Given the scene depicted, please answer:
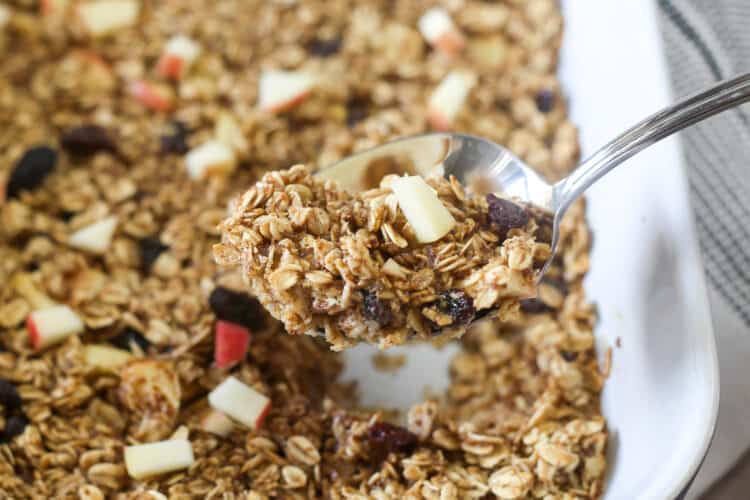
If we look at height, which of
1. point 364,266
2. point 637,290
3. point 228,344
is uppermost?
point 364,266

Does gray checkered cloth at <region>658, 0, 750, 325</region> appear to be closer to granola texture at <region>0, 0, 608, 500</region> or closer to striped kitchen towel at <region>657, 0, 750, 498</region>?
striped kitchen towel at <region>657, 0, 750, 498</region>

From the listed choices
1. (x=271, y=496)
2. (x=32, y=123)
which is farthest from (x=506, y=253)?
(x=32, y=123)

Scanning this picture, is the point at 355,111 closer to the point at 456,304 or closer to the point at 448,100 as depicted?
the point at 448,100

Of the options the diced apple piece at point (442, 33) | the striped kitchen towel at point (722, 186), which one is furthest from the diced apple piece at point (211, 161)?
the striped kitchen towel at point (722, 186)

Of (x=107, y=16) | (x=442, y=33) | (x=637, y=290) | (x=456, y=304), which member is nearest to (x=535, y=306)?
(x=637, y=290)

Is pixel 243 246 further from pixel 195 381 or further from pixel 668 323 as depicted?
pixel 668 323

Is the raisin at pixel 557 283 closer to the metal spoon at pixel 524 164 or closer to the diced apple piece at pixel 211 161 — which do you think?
the metal spoon at pixel 524 164
